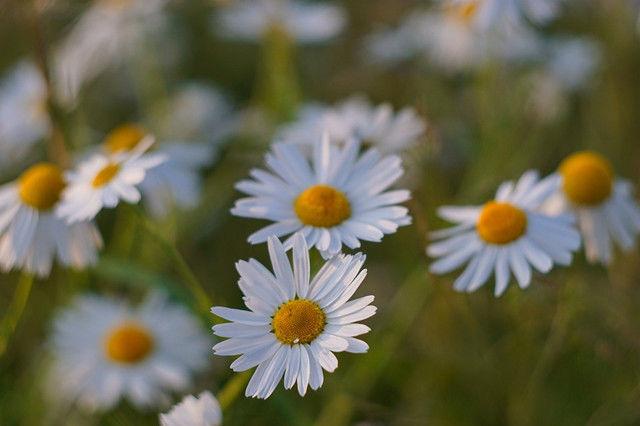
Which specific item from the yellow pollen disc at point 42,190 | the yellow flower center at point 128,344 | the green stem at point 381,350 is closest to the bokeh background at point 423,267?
the green stem at point 381,350

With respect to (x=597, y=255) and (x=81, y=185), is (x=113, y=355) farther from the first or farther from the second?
(x=597, y=255)

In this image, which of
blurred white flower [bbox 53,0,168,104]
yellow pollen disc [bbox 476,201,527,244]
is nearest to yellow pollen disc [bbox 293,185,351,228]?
yellow pollen disc [bbox 476,201,527,244]

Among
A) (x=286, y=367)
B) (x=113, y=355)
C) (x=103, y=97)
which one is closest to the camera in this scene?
(x=286, y=367)

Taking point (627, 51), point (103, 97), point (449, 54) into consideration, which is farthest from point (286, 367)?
point (103, 97)

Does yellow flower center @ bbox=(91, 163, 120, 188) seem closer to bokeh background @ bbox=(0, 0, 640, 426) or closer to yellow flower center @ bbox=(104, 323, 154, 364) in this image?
bokeh background @ bbox=(0, 0, 640, 426)

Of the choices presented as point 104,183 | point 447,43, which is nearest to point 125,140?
point 104,183

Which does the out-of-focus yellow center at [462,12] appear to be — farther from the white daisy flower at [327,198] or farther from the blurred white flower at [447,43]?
the white daisy flower at [327,198]

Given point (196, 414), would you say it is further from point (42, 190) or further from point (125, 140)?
point (125, 140)
